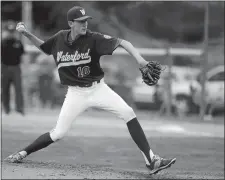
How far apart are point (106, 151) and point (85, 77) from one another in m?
3.88

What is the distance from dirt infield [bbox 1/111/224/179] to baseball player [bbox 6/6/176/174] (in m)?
0.44

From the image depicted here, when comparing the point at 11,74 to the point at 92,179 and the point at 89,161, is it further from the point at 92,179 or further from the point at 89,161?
the point at 92,179

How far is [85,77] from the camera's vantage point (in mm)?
7742

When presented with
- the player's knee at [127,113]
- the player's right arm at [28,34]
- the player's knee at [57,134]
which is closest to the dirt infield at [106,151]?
the player's knee at [57,134]

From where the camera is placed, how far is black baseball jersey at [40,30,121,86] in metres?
7.58

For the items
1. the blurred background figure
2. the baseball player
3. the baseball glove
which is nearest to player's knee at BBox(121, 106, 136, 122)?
the baseball player

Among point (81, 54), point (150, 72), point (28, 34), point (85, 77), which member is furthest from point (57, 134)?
point (150, 72)

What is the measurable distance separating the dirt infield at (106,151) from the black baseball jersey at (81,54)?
1075 mm

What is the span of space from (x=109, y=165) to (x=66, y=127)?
2120 mm

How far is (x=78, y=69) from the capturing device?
7.74 m

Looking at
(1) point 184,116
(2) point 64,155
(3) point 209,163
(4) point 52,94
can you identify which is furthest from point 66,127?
(4) point 52,94

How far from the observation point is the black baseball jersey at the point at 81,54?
24.9ft

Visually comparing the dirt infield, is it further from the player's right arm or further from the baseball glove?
the player's right arm

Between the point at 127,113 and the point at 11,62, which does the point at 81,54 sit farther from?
the point at 11,62
